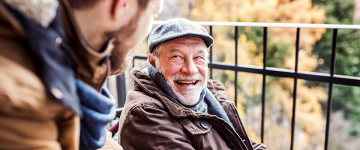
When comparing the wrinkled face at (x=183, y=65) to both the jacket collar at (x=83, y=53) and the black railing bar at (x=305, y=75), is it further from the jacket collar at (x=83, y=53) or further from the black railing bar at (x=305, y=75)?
the jacket collar at (x=83, y=53)

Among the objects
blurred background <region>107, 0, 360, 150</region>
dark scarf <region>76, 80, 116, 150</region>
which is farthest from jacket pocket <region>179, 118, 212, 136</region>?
blurred background <region>107, 0, 360, 150</region>

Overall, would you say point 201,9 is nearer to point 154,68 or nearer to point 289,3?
point 289,3

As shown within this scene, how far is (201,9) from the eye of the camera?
10.5 meters

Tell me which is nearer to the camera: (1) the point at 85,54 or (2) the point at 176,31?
(1) the point at 85,54

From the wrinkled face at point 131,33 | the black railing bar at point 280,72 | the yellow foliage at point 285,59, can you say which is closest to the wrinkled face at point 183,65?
the black railing bar at point 280,72

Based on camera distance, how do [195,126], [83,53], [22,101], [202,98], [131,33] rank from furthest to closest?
1. [202,98]
2. [195,126]
3. [131,33]
4. [83,53]
5. [22,101]

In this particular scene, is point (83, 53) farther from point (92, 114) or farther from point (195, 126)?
point (195, 126)

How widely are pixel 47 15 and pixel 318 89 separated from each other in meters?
10.3

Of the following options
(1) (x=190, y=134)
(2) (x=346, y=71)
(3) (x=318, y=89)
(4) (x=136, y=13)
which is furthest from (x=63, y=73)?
(2) (x=346, y=71)

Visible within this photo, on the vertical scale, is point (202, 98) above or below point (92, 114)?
below

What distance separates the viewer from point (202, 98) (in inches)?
76.2

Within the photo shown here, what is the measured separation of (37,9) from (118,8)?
0.22 m

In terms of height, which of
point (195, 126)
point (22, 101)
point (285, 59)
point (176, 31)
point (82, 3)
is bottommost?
point (285, 59)

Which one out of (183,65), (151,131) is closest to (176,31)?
(183,65)
